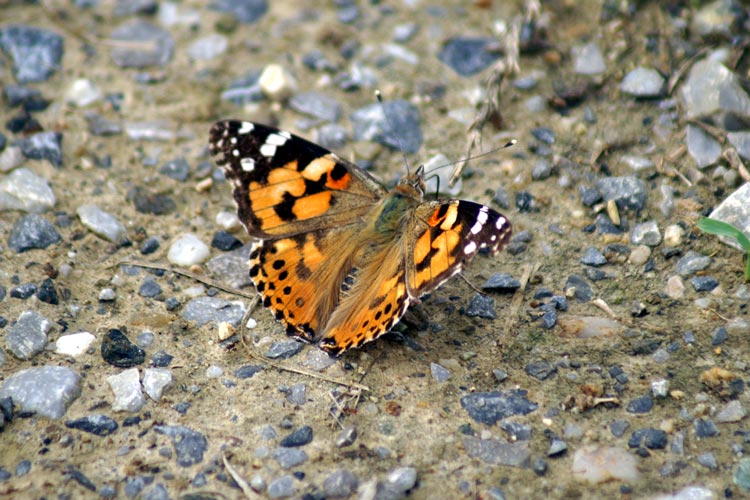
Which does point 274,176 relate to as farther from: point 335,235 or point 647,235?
point 647,235

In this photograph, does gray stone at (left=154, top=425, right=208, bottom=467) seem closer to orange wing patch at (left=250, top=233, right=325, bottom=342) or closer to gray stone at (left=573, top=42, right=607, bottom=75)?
orange wing patch at (left=250, top=233, right=325, bottom=342)

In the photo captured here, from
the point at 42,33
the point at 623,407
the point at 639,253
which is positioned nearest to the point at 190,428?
the point at 623,407

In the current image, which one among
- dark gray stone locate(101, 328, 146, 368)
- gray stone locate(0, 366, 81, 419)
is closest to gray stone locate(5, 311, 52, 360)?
gray stone locate(0, 366, 81, 419)

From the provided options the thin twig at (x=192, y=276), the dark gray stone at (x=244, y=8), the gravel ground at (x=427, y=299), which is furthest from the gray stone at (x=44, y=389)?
the dark gray stone at (x=244, y=8)

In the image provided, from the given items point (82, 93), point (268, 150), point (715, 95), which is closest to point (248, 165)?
point (268, 150)

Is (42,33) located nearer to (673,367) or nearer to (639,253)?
(639,253)

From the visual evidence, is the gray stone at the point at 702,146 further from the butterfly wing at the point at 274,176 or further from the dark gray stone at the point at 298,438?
the dark gray stone at the point at 298,438
